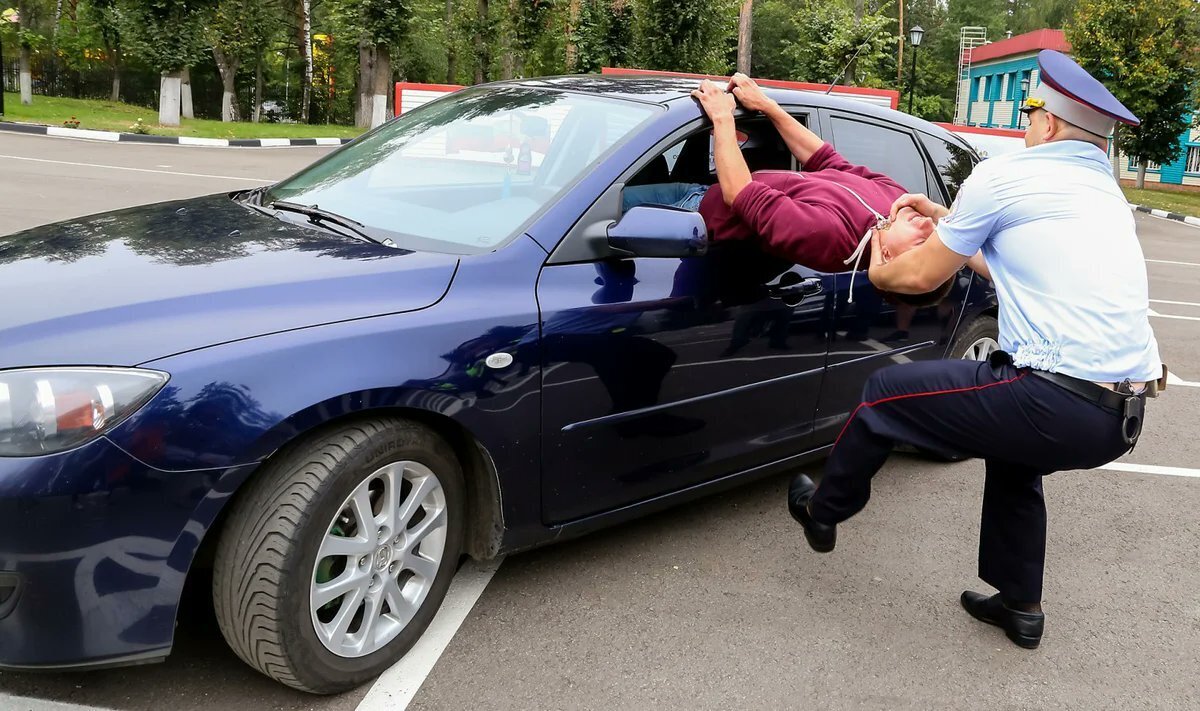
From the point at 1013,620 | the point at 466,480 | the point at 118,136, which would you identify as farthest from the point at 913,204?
the point at 118,136

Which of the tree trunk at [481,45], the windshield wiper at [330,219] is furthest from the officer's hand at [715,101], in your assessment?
the tree trunk at [481,45]

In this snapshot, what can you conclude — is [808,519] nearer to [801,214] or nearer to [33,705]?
[801,214]

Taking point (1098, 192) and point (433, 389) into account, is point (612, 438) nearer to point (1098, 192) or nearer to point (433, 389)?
point (433, 389)

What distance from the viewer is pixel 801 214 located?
9.16 feet

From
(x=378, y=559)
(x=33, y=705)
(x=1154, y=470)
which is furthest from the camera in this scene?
(x=1154, y=470)

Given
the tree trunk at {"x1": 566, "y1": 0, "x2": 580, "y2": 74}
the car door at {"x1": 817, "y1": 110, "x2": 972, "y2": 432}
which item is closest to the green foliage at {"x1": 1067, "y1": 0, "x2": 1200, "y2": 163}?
the tree trunk at {"x1": 566, "y1": 0, "x2": 580, "y2": 74}

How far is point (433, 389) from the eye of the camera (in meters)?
2.42

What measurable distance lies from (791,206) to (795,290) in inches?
22.4

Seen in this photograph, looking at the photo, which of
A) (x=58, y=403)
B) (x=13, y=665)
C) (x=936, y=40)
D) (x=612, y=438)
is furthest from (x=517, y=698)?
(x=936, y=40)

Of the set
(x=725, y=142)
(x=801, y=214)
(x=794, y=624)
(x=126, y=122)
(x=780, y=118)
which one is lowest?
(x=794, y=624)

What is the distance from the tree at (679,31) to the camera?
2334cm

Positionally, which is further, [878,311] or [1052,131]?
[878,311]

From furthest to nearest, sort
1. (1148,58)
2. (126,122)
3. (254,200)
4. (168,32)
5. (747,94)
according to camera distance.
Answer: (1148,58), (126,122), (168,32), (254,200), (747,94)

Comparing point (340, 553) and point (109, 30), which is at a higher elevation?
point (109, 30)
